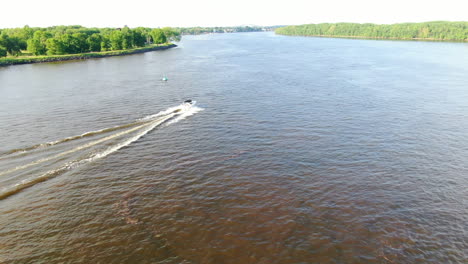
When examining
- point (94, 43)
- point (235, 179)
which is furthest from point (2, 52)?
point (235, 179)

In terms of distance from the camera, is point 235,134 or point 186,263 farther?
point 235,134

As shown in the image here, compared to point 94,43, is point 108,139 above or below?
below

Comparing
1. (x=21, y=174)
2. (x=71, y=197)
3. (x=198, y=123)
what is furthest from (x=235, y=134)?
(x=21, y=174)

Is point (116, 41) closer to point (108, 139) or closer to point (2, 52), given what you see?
point (2, 52)

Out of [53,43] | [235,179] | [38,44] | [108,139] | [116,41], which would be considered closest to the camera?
[235,179]

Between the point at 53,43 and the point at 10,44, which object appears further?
the point at 53,43

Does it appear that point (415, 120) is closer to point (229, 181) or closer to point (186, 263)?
point (229, 181)

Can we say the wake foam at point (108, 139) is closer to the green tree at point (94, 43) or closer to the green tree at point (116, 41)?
the green tree at point (94, 43)

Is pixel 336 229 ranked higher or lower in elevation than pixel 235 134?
lower
